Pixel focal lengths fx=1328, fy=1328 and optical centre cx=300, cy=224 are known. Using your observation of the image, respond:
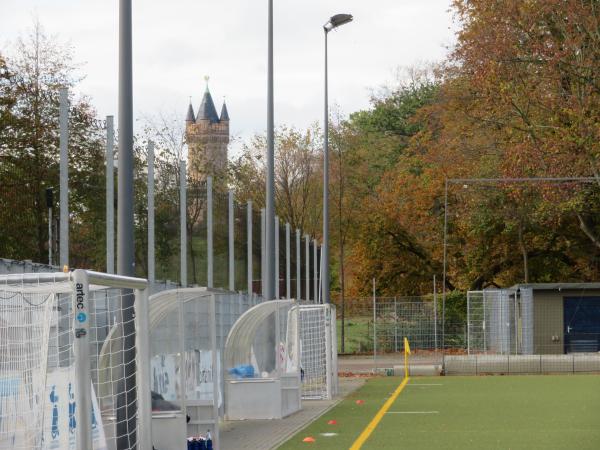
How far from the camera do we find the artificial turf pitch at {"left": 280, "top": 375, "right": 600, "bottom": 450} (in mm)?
17906

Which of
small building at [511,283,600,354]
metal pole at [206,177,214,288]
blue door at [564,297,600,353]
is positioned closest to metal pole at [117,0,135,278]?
metal pole at [206,177,214,288]

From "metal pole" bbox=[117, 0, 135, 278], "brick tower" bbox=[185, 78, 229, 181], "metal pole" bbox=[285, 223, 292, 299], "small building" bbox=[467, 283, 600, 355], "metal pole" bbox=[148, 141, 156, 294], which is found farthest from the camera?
"brick tower" bbox=[185, 78, 229, 181]

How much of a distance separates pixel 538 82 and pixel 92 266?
30409 mm

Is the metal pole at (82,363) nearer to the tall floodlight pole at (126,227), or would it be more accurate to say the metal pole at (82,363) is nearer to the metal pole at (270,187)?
the tall floodlight pole at (126,227)

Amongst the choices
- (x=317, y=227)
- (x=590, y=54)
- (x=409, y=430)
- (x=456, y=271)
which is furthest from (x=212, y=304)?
(x=317, y=227)

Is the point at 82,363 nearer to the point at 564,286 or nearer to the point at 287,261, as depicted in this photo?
the point at 287,261

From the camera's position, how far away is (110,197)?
1595cm

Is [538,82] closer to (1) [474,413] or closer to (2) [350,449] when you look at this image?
(1) [474,413]

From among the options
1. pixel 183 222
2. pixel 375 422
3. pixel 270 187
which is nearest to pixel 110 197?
pixel 183 222

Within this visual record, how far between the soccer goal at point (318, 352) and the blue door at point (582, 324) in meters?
18.1

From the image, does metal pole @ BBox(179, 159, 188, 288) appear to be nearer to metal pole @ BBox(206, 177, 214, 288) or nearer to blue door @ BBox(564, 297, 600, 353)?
metal pole @ BBox(206, 177, 214, 288)

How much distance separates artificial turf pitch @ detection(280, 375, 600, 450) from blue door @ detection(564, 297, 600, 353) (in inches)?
459

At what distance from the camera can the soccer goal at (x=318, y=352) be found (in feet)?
92.2

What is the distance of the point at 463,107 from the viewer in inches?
2144
